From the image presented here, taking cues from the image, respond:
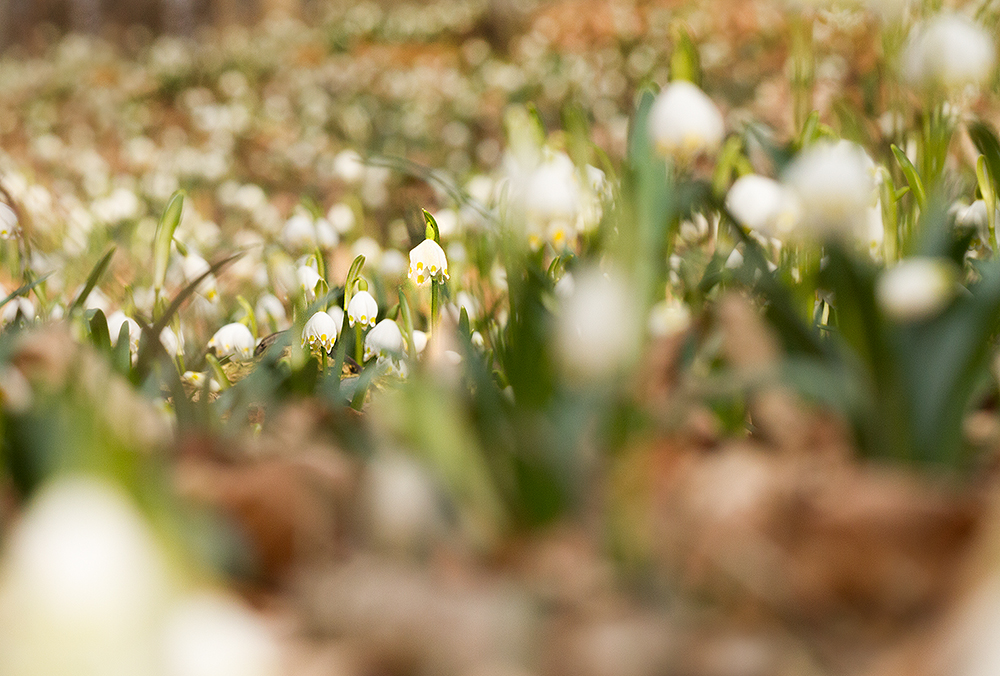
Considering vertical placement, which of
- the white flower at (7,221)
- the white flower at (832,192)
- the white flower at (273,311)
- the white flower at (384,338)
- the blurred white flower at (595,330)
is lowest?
the blurred white flower at (595,330)

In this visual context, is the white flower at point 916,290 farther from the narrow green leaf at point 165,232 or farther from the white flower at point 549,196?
the narrow green leaf at point 165,232

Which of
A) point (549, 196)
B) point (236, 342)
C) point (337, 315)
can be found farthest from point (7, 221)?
point (549, 196)

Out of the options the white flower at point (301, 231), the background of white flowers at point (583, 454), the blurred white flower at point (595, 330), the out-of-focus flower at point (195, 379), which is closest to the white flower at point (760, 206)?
the background of white flowers at point (583, 454)

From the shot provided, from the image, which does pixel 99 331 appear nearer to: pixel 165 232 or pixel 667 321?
pixel 165 232

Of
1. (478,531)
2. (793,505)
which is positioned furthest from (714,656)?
(478,531)

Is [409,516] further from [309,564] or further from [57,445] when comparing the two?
[57,445]

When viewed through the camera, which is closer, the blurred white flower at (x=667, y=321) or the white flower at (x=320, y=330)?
the blurred white flower at (x=667, y=321)

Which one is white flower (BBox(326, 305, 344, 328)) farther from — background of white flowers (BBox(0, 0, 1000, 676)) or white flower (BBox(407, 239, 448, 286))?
white flower (BBox(407, 239, 448, 286))

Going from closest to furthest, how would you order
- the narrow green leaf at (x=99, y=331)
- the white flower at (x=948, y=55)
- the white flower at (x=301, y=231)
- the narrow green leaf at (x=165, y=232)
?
the white flower at (x=948, y=55)
the narrow green leaf at (x=99, y=331)
the narrow green leaf at (x=165, y=232)
the white flower at (x=301, y=231)

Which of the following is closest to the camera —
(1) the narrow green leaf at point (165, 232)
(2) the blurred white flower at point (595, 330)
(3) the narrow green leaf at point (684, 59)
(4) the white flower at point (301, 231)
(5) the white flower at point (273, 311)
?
(2) the blurred white flower at point (595, 330)
